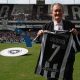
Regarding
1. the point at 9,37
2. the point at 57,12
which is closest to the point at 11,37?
the point at 9,37

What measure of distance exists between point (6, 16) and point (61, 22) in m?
43.4

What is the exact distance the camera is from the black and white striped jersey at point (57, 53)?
5363 mm

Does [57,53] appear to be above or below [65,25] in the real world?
below

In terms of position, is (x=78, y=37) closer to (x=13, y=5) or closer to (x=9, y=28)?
(x=9, y=28)

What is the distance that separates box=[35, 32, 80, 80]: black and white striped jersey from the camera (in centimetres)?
536

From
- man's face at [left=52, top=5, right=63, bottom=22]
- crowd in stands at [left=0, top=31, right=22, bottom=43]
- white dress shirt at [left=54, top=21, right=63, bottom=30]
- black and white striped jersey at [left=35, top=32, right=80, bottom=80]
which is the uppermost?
man's face at [left=52, top=5, right=63, bottom=22]

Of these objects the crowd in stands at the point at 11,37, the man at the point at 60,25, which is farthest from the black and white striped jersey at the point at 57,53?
the crowd in stands at the point at 11,37

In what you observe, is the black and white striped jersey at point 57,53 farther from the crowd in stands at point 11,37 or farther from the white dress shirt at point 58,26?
the crowd in stands at point 11,37

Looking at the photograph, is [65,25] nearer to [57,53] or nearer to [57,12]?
[57,12]

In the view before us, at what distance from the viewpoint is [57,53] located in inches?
211

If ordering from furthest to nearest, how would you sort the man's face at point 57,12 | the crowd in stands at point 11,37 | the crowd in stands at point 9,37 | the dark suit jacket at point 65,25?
1. the crowd in stands at point 9,37
2. the crowd in stands at point 11,37
3. the dark suit jacket at point 65,25
4. the man's face at point 57,12

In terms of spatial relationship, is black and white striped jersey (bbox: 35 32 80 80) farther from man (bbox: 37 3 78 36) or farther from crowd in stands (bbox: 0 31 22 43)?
crowd in stands (bbox: 0 31 22 43)

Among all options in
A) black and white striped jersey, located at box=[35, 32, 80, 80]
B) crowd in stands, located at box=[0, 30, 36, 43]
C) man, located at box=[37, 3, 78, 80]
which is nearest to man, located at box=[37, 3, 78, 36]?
man, located at box=[37, 3, 78, 80]

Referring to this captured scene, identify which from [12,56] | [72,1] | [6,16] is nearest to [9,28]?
[6,16]
